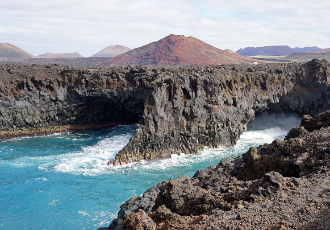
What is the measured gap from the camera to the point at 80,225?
57.1 ft

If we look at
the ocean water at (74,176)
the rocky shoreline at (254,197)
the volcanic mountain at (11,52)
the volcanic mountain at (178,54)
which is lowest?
the ocean water at (74,176)

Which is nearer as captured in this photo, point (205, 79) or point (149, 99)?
point (149, 99)

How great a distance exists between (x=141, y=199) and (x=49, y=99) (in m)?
29.3

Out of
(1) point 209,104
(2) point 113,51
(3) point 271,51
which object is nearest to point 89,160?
(1) point 209,104

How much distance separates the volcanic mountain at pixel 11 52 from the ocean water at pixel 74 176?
3711 inches

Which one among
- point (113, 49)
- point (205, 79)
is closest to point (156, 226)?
point (205, 79)

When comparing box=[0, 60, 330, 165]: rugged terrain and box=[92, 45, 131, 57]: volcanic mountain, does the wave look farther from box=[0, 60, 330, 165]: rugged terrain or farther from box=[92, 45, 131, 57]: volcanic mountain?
box=[92, 45, 131, 57]: volcanic mountain

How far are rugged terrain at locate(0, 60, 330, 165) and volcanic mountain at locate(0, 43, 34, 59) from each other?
8673cm

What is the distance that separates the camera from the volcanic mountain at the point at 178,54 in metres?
73.0

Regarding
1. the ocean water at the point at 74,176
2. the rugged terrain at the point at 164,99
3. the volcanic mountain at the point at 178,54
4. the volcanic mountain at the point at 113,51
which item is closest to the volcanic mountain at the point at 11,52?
the volcanic mountain at the point at 113,51

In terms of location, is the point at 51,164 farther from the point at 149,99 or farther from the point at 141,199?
the point at 141,199

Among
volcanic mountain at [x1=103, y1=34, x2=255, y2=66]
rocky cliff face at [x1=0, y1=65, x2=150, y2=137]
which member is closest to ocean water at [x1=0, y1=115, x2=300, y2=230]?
rocky cliff face at [x1=0, y1=65, x2=150, y2=137]

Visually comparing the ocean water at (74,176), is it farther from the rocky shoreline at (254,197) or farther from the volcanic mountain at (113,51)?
the volcanic mountain at (113,51)

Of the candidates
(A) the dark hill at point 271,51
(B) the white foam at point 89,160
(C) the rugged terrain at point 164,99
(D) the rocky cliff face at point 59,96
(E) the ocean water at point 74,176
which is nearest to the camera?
(E) the ocean water at point 74,176
